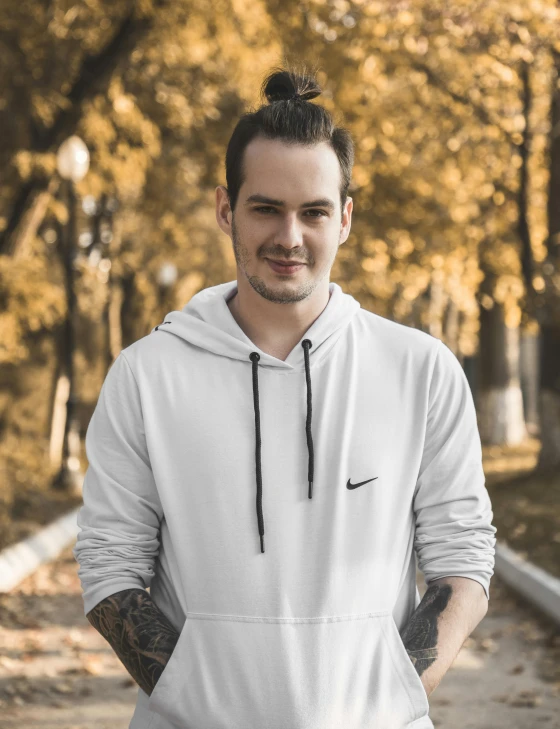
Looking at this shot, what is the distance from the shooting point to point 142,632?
263 centimetres

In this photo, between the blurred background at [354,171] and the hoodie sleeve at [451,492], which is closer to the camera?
the hoodie sleeve at [451,492]

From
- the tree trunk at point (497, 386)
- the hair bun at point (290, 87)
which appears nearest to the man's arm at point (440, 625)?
the hair bun at point (290, 87)

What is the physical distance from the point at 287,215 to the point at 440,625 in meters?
1.07

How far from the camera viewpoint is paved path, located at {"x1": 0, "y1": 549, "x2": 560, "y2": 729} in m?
6.49

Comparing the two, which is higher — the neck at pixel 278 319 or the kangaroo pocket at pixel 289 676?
the neck at pixel 278 319

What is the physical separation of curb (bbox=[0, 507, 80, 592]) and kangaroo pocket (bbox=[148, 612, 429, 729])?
22.4ft

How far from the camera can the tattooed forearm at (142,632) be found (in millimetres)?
2619

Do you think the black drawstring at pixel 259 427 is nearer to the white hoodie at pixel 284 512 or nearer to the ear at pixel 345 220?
the white hoodie at pixel 284 512

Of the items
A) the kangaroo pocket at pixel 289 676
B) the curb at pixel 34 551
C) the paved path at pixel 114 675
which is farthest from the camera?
the curb at pixel 34 551

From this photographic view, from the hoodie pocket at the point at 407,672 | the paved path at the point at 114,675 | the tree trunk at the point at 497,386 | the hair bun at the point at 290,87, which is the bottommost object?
the tree trunk at the point at 497,386

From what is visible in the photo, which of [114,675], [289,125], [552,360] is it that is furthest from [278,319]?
[552,360]

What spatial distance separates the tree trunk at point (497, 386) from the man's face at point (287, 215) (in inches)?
822

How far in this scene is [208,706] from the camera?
2475 millimetres

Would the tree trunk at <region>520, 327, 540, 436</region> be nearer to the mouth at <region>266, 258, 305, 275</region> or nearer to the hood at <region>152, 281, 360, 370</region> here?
the hood at <region>152, 281, 360, 370</region>
